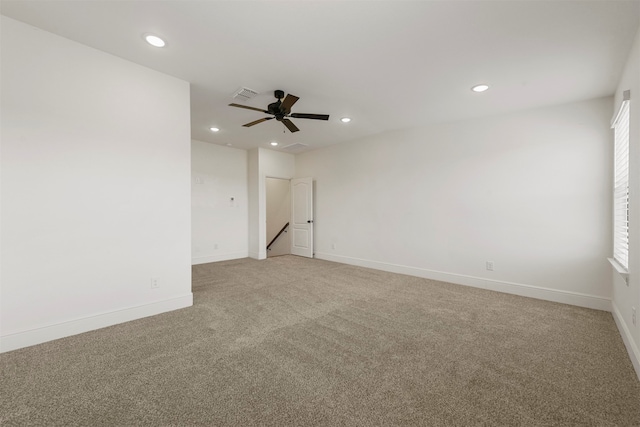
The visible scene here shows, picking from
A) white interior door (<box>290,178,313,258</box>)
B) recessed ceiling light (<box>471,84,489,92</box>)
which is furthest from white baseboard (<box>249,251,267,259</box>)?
recessed ceiling light (<box>471,84,489,92</box>)

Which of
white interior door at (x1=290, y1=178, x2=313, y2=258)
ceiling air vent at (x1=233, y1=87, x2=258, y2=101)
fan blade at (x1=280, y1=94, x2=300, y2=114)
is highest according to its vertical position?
ceiling air vent at (x1=233, y1=87, x2=258, y2=101)

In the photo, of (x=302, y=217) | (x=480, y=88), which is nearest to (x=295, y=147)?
(x=302, y=217)

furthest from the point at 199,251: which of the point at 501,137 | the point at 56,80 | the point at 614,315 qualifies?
the point at 614,315

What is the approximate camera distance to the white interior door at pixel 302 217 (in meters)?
6.66

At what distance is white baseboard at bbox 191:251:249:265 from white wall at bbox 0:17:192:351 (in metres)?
2.77

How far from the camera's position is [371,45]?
245cm

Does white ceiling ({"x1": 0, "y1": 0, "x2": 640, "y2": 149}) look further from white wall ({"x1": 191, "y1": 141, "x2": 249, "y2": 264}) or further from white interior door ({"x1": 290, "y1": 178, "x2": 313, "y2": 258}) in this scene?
white interior door ({"x1": 290, "y1": 178, "x2": 313, "y2": 258})

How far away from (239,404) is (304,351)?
2.39 ft

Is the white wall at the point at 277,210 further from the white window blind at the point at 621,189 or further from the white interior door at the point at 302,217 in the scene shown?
the white window blind at the point at 621,189

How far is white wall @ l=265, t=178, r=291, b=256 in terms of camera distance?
26.6 feet

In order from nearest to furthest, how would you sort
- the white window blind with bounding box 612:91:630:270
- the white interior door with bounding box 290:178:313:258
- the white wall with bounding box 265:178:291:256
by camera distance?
the white window blind with bounding box 612:91:630:270 → the white interior door with bounding box 290:178:313:258 → the white wall with bounding box 265:178:291:256

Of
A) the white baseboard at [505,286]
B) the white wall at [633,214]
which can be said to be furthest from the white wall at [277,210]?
the white wall at [633,214]

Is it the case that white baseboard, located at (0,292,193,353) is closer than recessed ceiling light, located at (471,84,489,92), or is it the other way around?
white baseboard, located at (0,292,193,353)

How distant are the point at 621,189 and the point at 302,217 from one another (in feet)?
17.9
